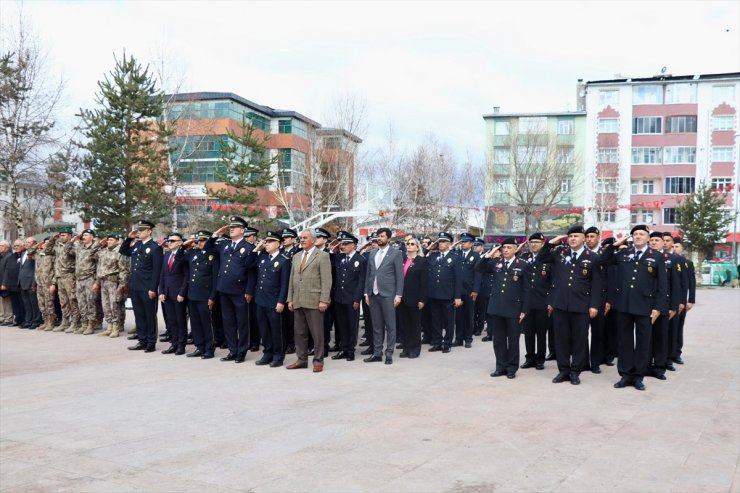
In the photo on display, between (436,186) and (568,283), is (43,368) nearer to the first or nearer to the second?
(568,283)

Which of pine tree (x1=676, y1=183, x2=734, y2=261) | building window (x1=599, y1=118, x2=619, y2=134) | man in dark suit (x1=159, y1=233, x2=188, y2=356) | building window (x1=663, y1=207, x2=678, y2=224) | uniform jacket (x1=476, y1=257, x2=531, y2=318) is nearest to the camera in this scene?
uniform jacket (x1=476, y1=257, x2=531, y2=318)

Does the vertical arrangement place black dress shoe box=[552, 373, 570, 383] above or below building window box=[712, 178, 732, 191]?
below

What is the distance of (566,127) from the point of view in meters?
50.9

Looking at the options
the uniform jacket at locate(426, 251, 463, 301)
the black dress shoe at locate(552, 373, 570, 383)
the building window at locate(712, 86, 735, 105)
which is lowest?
the black dress shoe at locate(552, 373, 570, 383)

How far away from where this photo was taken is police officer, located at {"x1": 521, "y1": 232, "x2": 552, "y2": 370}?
859 centimetres

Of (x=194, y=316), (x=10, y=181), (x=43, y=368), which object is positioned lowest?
(x=43, y=368)

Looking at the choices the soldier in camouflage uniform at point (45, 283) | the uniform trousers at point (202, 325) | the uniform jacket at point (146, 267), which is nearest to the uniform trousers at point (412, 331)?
the uniform trousers at point (202, 325)

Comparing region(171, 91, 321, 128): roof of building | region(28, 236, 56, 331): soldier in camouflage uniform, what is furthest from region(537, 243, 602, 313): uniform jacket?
region(171, 91, 321, 128): roof of building

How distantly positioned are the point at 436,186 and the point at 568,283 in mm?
33473

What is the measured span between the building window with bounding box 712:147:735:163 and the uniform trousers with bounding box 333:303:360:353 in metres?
45.8

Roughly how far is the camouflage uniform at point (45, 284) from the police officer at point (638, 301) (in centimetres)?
1069

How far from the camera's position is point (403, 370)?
870 centimetres

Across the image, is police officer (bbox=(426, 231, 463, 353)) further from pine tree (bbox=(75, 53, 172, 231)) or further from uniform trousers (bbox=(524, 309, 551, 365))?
pine tree (bbox=(75, 53, 172, 231))

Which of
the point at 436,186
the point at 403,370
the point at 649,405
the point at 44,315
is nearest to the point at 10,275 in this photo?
the point at 44,315
